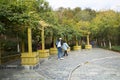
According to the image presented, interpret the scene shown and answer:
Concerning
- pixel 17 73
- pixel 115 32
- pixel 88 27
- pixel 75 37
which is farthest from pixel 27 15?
pixel 88 27

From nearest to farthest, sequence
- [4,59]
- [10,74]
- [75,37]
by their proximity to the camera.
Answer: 1. [10,74]
2. [4,59]
3. [75,37]

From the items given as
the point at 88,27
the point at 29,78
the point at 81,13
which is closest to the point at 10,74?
the point at 29,78

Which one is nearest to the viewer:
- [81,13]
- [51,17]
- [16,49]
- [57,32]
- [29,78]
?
[29,78]

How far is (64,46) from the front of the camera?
24.1 meters

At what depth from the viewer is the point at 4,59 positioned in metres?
18.0

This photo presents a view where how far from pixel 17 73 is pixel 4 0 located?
3.77 m

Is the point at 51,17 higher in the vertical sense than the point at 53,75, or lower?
higher

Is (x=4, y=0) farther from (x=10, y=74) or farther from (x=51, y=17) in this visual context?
(x=51, y=17)

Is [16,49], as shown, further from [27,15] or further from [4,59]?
[27,15]

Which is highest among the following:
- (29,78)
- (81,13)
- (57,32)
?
(81,13)

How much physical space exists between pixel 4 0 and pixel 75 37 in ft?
75.4

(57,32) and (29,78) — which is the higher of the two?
(57,32)

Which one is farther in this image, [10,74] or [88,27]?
[88,27]

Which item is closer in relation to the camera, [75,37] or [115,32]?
[75,37]
